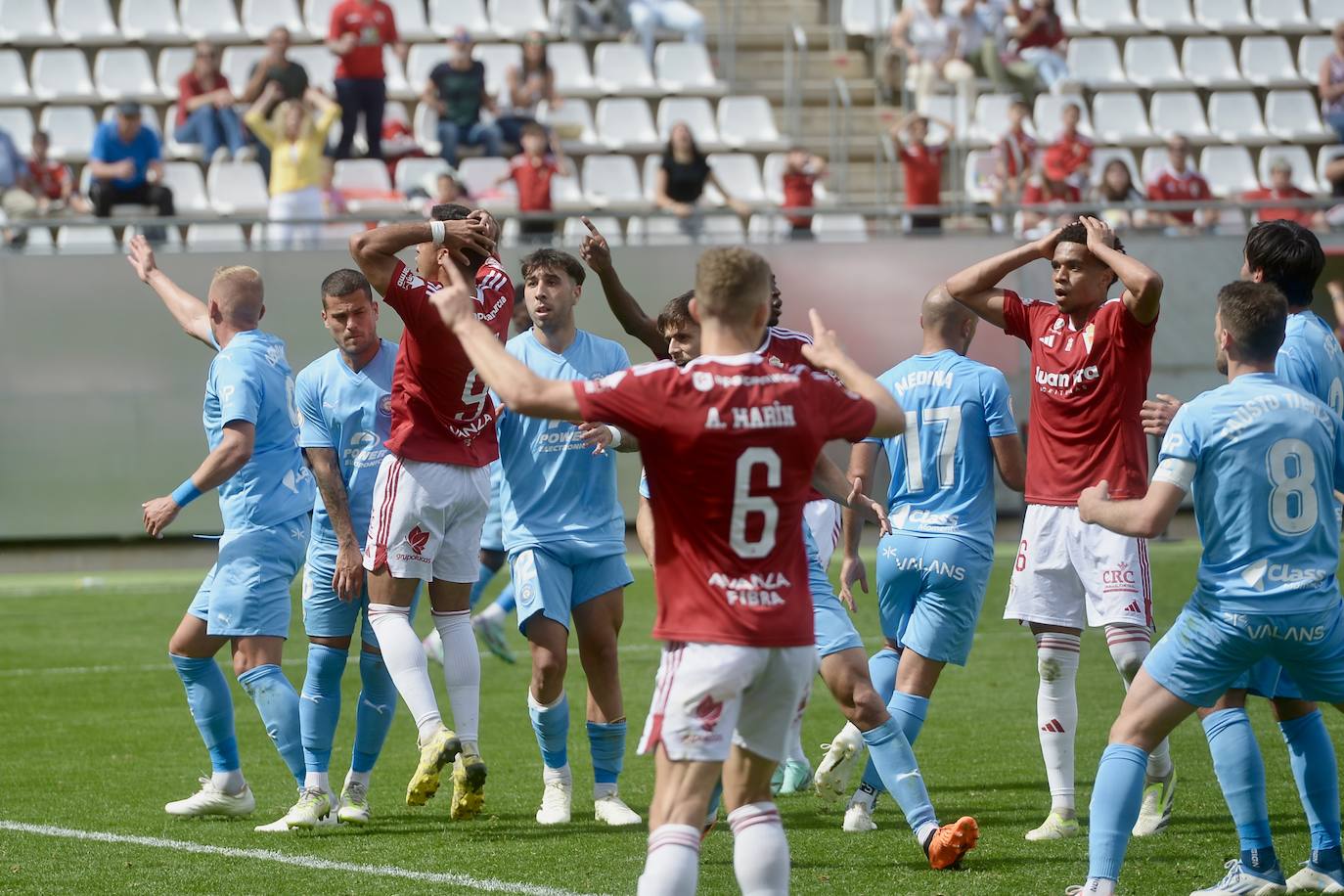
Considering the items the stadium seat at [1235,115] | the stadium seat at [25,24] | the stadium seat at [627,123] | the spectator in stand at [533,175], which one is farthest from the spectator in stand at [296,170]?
the stadium seat at [1235,115]

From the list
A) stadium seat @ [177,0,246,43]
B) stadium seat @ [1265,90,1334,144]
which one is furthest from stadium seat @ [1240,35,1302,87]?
stadium seat @ [177,0,246,43]

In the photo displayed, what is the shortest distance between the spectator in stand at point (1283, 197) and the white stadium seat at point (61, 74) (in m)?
14.2

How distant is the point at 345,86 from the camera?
19.8 meters

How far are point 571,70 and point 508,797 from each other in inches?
631

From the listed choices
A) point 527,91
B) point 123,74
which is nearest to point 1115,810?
point 527,91

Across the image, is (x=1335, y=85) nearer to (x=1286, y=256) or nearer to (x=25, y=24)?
(x=25, y=24)

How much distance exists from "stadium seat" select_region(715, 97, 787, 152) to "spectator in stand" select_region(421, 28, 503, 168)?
10.8 feet

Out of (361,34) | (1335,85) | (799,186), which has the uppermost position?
(361,34)

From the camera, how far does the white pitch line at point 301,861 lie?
605 centimetres

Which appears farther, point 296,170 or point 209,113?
point 209,113

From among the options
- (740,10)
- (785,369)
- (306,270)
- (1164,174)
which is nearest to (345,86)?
(306,270)

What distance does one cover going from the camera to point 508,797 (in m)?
7.96

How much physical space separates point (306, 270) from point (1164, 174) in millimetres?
9932

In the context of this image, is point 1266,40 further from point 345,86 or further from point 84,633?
point 84,633
